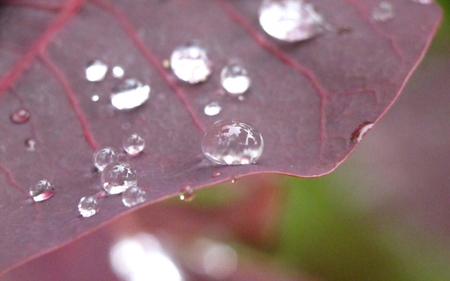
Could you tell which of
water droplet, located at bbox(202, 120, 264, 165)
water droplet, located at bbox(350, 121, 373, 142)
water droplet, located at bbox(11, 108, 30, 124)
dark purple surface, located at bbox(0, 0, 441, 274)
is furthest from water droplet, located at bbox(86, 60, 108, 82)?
water droplet, located at bbox(350, 121, 373, 142)

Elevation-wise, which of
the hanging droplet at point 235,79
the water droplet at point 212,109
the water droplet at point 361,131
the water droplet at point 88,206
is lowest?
the water droplet at point 361,131

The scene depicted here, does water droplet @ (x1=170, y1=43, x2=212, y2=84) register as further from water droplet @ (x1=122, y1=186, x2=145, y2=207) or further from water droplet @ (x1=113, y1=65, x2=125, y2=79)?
water droplet @ (x1=122, y1=186, x2=145, y2=207)

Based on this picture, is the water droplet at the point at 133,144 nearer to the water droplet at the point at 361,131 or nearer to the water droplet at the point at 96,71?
the water droplet at the point at 96,71

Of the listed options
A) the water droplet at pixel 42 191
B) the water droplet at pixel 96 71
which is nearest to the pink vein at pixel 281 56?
the water droplet at pixel 96 71

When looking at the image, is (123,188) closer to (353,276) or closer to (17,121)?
(17,121)

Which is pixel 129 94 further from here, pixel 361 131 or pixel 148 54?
pixel 361 131
